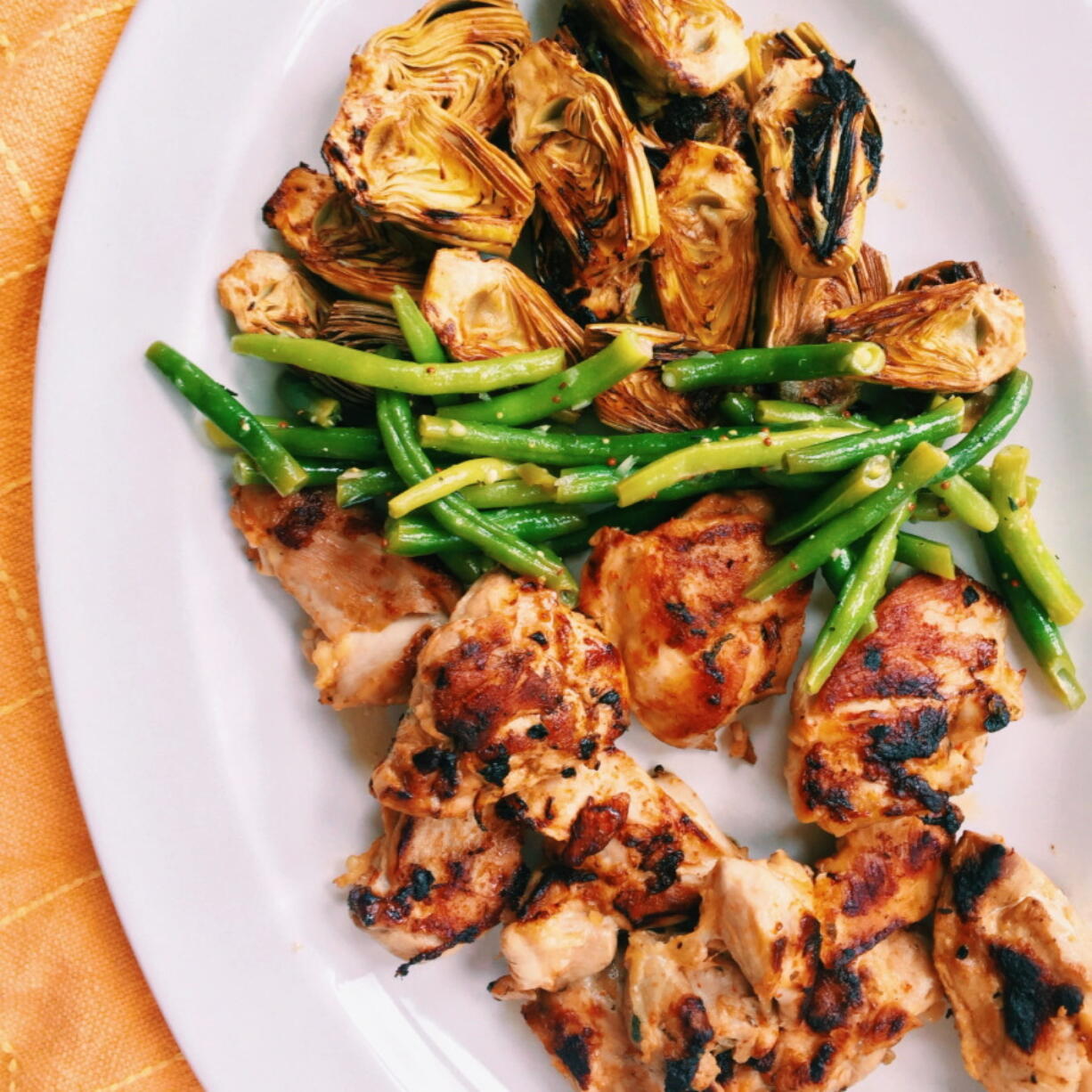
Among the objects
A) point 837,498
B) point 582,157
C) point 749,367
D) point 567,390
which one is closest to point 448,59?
point 582,157

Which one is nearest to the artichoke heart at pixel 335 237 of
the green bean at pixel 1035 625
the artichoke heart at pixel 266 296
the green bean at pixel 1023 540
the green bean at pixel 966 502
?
the artichoke heart at pixel 266 296

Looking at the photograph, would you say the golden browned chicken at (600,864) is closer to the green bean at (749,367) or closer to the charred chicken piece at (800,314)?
the green bean at (749,367)

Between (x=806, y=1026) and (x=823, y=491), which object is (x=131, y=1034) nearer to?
(x=806, y=1026)

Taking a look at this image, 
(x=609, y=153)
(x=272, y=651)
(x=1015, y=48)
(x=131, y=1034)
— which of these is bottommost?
(x=131, y=1034)

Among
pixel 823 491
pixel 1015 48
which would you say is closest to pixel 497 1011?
pixel 823 491

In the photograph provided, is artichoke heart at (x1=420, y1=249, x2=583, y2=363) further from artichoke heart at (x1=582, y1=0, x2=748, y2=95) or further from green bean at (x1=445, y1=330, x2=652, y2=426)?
artichoke heart at (x1=582, y1=0, x2=748, y2=95)

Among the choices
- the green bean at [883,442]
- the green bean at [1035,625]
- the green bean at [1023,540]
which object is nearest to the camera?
the green bean at [883,442]
